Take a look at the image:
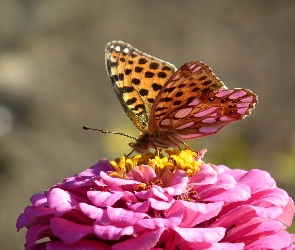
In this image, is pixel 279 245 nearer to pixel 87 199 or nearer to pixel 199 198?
pixel 199 198

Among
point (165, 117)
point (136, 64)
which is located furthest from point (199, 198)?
point (136, 64)

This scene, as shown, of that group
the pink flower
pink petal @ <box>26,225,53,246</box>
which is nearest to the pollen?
the pink flower

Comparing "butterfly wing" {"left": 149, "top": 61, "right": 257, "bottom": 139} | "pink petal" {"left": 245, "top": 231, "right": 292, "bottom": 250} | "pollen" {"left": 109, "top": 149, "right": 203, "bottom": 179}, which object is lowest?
"pink petal" {"left": 245, "top": 231, "right": 292, "bottom": 250}

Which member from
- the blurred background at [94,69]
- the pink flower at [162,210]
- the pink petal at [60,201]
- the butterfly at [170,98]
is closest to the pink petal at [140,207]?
the pink flower at [162,210]

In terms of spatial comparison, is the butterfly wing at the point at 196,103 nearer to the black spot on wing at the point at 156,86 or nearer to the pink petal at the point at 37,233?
the black spot on wing at the point at 156,86

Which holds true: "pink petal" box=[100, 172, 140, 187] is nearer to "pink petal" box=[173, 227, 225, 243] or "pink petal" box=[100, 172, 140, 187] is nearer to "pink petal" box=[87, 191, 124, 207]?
"pink petal" box=[87, 191, 124, 207]

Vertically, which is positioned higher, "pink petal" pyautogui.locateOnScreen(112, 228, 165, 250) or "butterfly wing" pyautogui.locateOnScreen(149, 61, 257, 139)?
"butterfly wing" pyautogui.locateOnScreen(149, 61, 257, 139)
